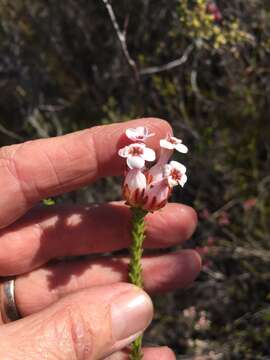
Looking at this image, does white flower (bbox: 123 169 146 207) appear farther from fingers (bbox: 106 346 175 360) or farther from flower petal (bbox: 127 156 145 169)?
fingers (bbox: 106 346 175 360)

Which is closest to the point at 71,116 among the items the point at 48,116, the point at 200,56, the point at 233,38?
the point at 48,116

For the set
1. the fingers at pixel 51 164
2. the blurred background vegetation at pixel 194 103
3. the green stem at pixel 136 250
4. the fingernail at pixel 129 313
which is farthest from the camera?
the blurred background vegetation at pixel 194 103

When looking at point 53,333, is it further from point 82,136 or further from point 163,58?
point 163,58

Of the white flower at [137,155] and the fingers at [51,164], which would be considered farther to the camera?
the fingers at [51,164]

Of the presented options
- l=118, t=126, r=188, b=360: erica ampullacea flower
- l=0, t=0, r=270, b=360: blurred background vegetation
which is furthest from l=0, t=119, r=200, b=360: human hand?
l=0, t=0, r=270, b=360: blurred background vegetation

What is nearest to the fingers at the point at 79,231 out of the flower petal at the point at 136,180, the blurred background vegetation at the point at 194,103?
the flower petal at the point at 136,180

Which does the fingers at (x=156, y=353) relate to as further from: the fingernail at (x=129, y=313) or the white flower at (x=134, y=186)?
the white flower at (x=134, y=186)
